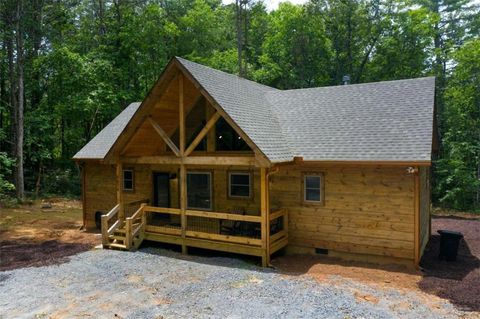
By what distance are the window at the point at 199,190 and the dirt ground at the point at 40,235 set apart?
3840mm

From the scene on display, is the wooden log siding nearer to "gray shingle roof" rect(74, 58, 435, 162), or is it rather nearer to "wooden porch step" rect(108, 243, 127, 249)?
"gray shingle roof" rect(74, 58, 435, 162)

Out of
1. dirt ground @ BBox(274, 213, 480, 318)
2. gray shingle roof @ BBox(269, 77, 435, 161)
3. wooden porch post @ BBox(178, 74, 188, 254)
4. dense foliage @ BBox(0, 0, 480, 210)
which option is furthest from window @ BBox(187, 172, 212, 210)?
dense foliage @ BBox(0, 0, 480, 210)

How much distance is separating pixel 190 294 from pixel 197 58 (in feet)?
76.5

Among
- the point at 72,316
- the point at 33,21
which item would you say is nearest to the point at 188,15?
the point at 33,21

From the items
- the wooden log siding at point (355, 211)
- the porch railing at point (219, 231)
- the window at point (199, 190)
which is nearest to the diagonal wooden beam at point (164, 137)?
the porch railing at point (219, 231)

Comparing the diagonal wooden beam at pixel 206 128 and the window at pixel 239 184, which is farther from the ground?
the diagonal wooden beam at pixel 206 128

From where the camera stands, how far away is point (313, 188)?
35.7 ft

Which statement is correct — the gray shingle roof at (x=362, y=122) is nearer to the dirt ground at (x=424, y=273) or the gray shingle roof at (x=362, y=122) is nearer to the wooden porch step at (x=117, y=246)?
the dirt ground at (x=424, y=273)

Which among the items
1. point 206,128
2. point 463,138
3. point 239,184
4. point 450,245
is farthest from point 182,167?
point 463,138

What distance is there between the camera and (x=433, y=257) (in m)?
10.9

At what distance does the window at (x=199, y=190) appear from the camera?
12.5m

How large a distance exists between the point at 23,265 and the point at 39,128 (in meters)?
16.6

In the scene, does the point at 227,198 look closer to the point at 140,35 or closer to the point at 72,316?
the point at 72,316

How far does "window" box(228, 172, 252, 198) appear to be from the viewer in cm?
1187
